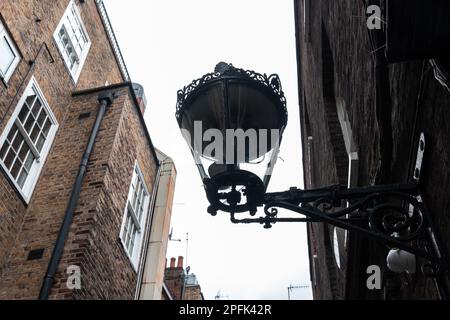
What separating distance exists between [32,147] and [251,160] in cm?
708

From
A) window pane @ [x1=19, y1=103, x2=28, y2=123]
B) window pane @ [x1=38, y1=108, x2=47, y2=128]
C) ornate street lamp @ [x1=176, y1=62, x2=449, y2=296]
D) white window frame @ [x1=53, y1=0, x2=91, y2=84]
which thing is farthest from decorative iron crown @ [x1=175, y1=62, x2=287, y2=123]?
white window frame @ [x1=53, y1=0, x2=91, y2=84]

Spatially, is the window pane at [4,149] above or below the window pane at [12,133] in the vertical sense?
below

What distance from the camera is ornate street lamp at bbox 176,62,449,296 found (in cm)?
264

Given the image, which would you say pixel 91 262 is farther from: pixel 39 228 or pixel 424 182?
pixel 424 182

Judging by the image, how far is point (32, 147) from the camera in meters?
8.79

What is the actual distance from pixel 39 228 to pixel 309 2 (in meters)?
6.02

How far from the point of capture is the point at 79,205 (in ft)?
27.3

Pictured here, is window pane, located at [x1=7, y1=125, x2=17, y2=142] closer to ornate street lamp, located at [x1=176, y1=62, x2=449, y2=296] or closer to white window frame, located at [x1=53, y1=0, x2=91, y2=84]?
white window frame, located at [x1=53, y1=0, x2=91, y2=84]

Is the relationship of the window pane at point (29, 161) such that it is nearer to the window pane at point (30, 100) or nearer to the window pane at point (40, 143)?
the window pane at point (40, 143)

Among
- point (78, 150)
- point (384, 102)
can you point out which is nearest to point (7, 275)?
point (78, 150)

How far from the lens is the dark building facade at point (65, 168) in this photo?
24.9 feet

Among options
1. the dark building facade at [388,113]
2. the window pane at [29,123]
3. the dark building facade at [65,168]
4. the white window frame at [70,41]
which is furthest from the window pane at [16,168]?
the dark building facade at [388,113]

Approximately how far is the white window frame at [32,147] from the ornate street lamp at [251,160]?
5931 millimetres

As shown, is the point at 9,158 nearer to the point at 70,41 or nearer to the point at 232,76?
the point at 70,41
